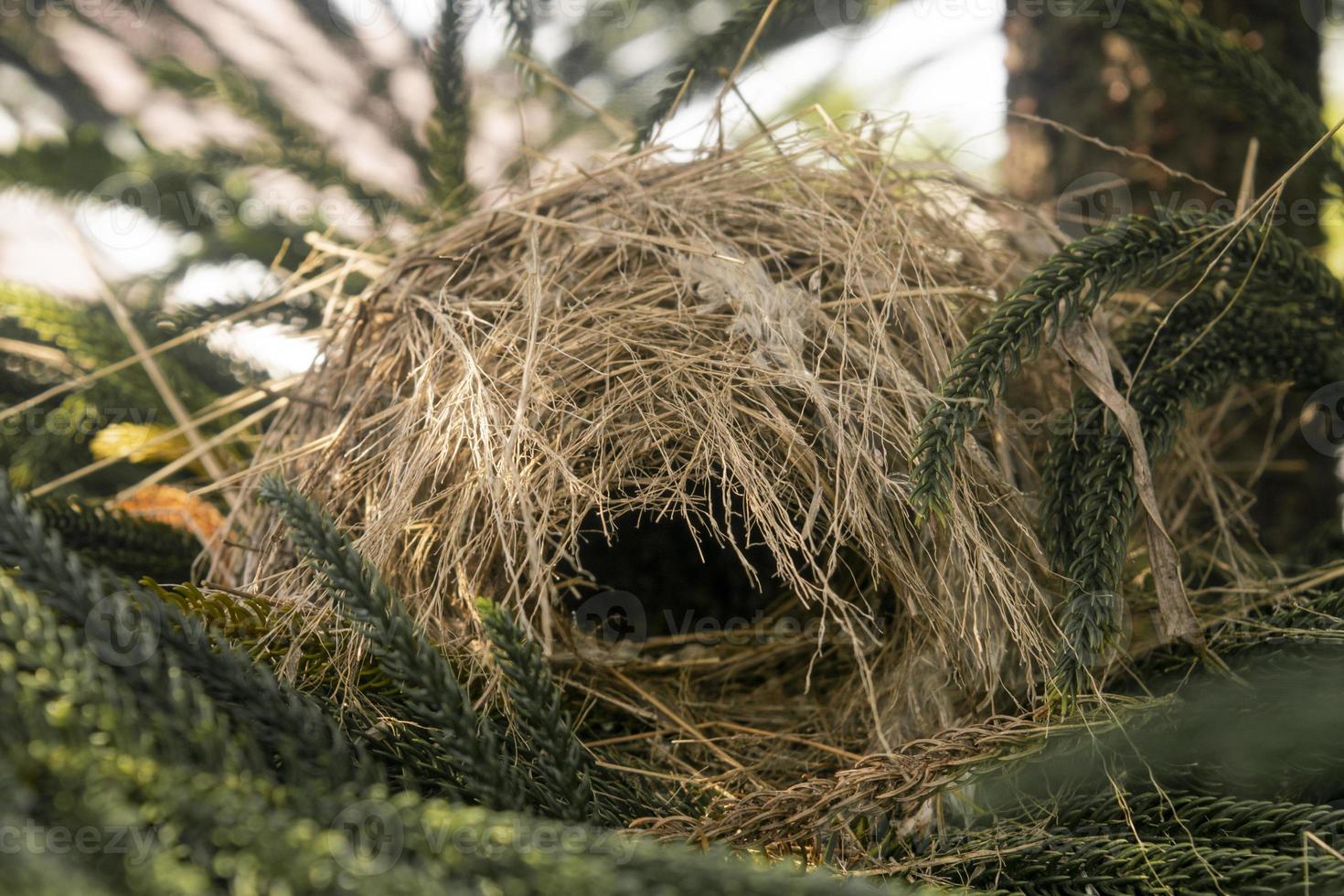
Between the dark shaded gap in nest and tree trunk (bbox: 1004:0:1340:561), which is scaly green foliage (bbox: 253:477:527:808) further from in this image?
tree trunk (bbox: 1004:0:1340:561)

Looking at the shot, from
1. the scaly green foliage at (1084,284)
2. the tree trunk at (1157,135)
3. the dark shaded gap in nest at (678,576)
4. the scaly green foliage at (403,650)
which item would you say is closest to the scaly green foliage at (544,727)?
the scaly green foliage at (403,650)

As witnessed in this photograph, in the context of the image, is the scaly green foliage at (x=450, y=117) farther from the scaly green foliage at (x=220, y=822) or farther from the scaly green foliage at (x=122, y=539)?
the scaly green foliage at (x=220, y=822)

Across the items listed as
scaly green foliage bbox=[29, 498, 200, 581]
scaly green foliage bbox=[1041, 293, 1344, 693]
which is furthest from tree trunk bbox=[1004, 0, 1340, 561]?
scaly green foliage bbox=[29, 498, 200, 581]

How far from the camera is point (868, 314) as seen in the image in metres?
0.82

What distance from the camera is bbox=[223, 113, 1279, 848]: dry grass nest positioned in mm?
739

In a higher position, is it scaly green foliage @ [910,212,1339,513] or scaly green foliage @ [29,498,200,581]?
scaly green foliage @ [910,212,1339,513]

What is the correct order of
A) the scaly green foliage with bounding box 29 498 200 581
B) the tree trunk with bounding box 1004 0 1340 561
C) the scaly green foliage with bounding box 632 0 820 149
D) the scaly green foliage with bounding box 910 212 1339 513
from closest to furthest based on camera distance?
1. the scaly green foliage with bounding box 910 212 1339 513
2. the scaly green foliage with bounding box 29 498 200 581
3. the scaly green foliage with bounding box 632 0 820 149
4. the tree trunk with bounding box 1004 0 1340 561

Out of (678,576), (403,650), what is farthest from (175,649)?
(678,576)

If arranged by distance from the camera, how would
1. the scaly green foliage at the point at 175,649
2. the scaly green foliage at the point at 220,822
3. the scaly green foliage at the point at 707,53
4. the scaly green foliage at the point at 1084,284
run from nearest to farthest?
the scaly green foliage at the point at 220,822, the scaly green foliage at the point at 175,649, the scaly green foliage at the point at 1084,284, the scaly green foliage at the point at 707,53

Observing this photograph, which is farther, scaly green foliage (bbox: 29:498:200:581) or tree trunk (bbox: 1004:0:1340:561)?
tree trunk (bbox: 1004:0:1340:561)

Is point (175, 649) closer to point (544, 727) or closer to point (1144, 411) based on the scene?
point (544, 727)

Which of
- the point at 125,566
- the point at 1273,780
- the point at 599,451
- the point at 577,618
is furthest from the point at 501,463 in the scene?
the point at 1273,780

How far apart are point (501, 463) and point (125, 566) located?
1.64 ft

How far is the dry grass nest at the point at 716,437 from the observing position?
74 centimetres
